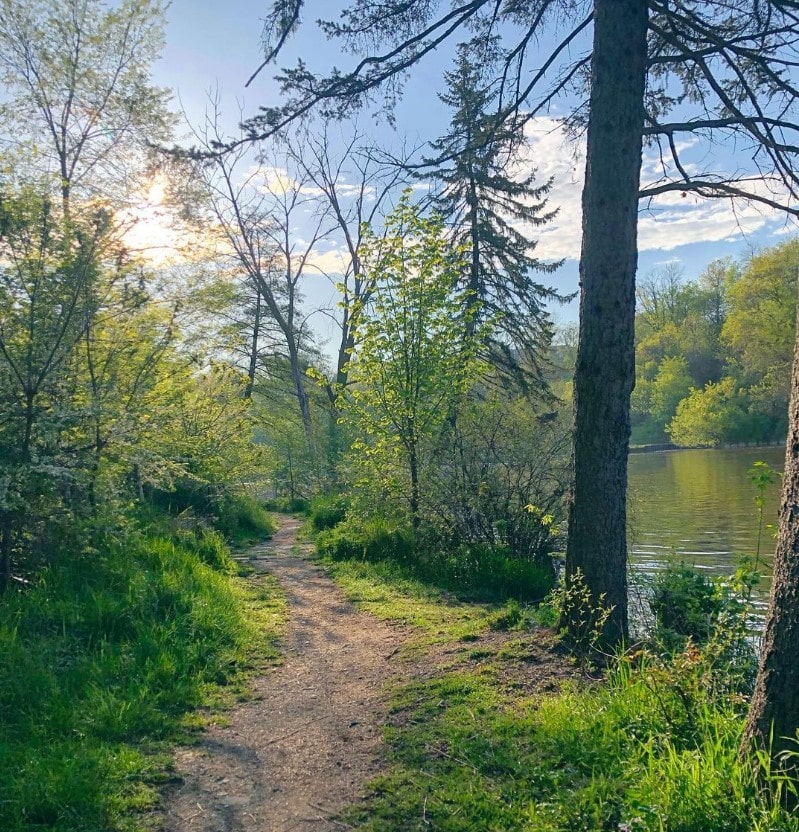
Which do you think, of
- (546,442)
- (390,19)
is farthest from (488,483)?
(390,19)

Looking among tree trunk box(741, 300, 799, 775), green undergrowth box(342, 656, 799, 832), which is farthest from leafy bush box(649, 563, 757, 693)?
tree trunk box(741, 300, 799, 775)

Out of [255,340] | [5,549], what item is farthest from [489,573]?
[255,340]

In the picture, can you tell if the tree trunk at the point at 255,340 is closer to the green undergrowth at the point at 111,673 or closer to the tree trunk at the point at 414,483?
the tree trunk at the point at 414,483

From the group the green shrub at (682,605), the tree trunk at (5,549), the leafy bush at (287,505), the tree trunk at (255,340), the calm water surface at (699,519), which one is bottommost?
the leafy bush at (287,505)

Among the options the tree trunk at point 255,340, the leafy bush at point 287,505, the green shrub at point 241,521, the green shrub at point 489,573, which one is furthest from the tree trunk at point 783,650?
the tree trunk at point 255,340

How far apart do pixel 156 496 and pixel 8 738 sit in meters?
8.49

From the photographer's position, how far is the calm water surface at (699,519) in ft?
34.8

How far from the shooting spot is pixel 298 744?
377 centimetres

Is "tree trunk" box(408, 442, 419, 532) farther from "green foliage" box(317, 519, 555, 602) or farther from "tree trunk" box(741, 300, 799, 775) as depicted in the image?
"tree trunk" box(741, 300, 799, 775)

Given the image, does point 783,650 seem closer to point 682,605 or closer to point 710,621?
point 710,621

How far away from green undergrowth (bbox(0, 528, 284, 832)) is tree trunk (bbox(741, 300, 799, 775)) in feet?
9.23

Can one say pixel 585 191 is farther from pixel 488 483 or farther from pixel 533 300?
pixel 533 300

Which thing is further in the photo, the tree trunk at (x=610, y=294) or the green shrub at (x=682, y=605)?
the green shrub at (x=682, y=605)

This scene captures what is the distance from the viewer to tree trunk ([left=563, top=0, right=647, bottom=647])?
14.6 ft
